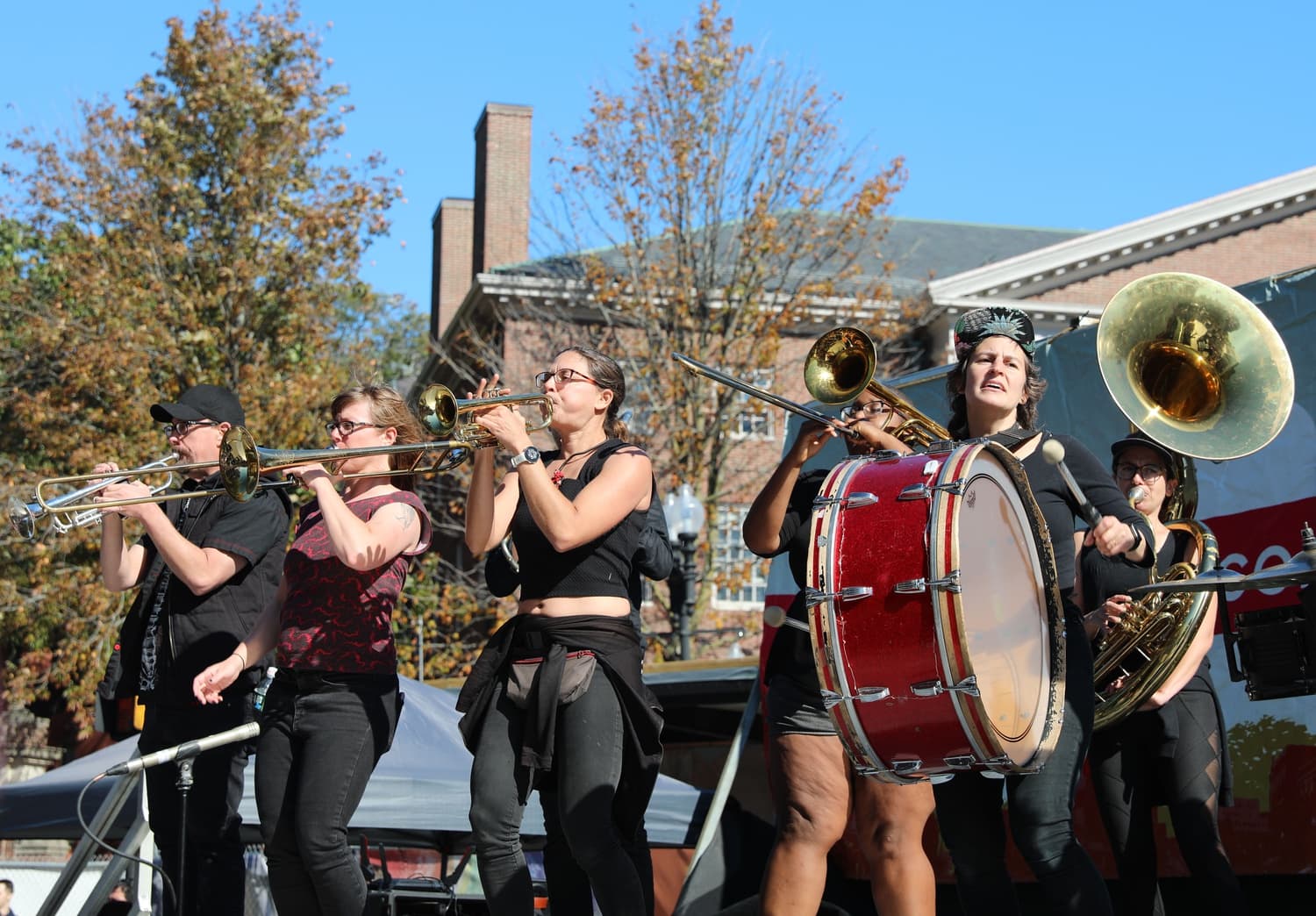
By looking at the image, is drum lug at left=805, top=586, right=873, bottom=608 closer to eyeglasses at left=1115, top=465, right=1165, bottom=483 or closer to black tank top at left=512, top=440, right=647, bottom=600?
black tank top at left=512, top=440, right=647, bottom=600

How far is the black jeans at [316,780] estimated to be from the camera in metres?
4.71

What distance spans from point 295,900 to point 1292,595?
14.0 ft

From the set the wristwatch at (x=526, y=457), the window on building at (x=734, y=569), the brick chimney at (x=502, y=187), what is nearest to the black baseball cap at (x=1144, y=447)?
the wristwatch at (x=526, y=457)

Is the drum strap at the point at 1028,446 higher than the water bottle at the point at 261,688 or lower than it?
higher

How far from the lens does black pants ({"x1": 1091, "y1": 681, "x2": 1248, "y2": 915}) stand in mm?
5293

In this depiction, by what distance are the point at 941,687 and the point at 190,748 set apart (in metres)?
2.75

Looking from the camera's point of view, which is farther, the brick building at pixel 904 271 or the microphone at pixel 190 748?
the brick building at pixel 904 271

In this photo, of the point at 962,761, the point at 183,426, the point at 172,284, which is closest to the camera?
the point at 962,761

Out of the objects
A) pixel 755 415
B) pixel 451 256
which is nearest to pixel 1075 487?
pixel 755 415

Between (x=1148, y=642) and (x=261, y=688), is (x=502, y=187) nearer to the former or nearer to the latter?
(x=261, y=688)

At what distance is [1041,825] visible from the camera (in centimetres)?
424

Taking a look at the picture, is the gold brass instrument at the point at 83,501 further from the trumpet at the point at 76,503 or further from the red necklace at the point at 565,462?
the red necklace at the point at 565,462

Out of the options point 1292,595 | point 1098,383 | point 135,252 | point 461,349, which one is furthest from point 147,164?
point 1292,595

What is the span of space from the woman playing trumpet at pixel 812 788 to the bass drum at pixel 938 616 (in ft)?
2.02
